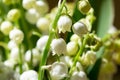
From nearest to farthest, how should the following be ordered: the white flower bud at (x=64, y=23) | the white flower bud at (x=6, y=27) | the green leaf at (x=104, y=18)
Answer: the white flower bud at (x=64, y=23), the white flower bud at (x=6, y=27), the green leaf at (x=104, y=18)

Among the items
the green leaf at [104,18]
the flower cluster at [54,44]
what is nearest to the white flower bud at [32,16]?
the flower cluster at [54,44]

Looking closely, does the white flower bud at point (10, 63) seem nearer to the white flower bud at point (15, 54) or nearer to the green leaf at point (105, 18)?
the white flower bud at point (15, 54)

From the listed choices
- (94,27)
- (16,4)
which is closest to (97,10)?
(94,27)

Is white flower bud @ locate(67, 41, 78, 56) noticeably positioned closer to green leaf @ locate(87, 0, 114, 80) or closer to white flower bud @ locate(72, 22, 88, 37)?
white flower bud @ locate(72, 22, 88, 37)

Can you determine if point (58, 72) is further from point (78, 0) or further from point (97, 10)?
point (97, 10)

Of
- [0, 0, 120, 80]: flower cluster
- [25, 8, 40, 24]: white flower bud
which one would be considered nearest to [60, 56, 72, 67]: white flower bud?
[0, 0, 120, 80]: flower cluster

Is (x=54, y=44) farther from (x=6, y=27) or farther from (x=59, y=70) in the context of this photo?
(x=6, y=27)
